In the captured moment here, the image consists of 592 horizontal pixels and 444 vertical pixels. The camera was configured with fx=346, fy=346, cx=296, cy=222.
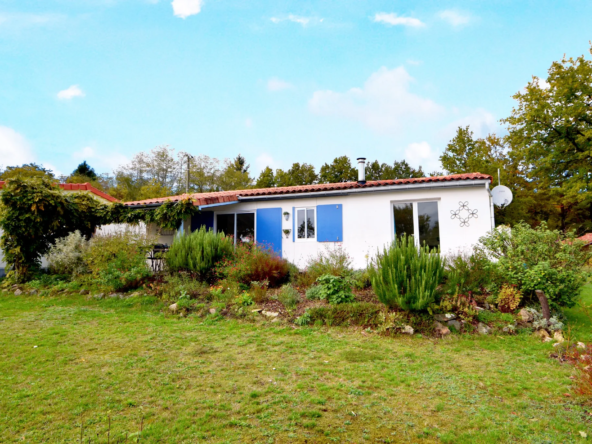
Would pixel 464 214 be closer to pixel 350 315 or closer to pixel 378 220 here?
pixel 378 220

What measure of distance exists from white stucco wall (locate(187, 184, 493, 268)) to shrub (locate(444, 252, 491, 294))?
1.63 meters

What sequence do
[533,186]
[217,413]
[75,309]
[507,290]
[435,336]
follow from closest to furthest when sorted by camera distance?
1. [217,413]
2. [435,336]
3. [507,290]
4. [75,309]
5. [533,186]

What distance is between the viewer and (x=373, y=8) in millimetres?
11570

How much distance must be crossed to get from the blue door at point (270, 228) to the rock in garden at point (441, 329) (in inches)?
253

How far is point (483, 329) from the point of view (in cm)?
635

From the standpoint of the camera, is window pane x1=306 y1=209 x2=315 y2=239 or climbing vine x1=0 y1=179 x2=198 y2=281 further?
window pane x1=306 y1=209 x2=315 y2=239

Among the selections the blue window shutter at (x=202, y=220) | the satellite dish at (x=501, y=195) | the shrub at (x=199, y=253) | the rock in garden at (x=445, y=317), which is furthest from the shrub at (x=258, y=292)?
the satellite dish at (x=501, y=195)

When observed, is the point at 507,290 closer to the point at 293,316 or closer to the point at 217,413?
the point at 293,316

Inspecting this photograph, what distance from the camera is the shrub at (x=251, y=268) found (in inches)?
363

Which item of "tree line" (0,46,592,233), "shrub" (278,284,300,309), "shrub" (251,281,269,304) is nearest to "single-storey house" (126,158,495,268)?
"shrub" (251,281,269,304)

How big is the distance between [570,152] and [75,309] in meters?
25.4

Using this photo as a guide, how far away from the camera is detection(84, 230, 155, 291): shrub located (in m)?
9.55

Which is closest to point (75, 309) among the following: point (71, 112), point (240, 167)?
point (71, 112)

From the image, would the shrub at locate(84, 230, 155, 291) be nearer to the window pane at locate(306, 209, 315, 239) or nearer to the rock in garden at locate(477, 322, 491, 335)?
the window pane at locate(306, 209, 315, 239)
